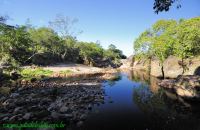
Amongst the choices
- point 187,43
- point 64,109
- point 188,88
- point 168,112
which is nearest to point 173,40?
point 187,43

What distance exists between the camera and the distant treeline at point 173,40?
33.6 meters

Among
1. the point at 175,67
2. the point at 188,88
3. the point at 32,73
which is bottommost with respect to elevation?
the point at 188,88

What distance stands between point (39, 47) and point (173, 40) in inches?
1307

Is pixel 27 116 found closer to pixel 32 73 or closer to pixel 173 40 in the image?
pixel 32 73

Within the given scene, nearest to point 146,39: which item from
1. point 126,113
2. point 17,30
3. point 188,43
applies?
point 188,43

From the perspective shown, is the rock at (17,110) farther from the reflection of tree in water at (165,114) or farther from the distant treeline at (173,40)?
the distant treeline at (173,40)

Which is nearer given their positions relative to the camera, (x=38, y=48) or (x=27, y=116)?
(x=27, y=116)

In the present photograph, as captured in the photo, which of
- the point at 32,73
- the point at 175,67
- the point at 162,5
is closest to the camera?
the point at 162,5

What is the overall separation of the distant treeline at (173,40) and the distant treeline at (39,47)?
25.3 m

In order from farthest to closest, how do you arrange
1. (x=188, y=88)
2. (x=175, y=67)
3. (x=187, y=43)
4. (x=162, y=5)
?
(x=175, y=67)
(x=187, y=43)
(x=188, y=88)
(x=162, y=5)

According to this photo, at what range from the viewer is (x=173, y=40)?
1428 inches

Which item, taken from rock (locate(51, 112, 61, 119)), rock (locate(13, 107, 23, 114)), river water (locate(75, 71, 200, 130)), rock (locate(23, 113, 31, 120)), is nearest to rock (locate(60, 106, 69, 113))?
rock (locate(51, 112, 61, 119))

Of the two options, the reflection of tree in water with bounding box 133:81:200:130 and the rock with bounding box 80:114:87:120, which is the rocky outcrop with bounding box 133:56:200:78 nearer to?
the reflection of tree in water with bounding box 133:81:200:130

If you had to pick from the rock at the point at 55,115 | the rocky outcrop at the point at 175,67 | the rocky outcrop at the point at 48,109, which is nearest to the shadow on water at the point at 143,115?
the rocky outcrop at the point at 48,109
